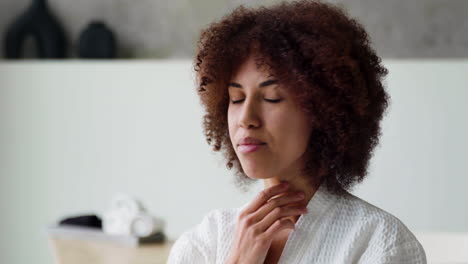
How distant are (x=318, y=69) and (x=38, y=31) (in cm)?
347

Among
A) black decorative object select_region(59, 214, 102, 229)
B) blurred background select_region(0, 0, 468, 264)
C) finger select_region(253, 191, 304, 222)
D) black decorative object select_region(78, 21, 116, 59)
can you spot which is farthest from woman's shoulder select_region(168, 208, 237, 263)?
black decorative object select_region(78, 21, 116, 59)

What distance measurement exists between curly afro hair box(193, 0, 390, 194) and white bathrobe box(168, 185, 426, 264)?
42 millimetres

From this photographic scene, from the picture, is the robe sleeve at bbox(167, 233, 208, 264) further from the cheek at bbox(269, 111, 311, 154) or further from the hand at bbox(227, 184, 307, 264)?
the cheek at bbox(269, 111, 311, 154)

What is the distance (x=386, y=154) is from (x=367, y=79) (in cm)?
240

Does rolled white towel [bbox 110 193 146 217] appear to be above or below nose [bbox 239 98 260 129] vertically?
below

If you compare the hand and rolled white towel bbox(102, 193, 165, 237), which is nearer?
the hand

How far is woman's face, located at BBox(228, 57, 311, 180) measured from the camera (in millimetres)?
1253

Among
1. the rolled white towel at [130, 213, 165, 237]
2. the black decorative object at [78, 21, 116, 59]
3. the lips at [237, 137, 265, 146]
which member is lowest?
the rolled white towel at [130, 213, 165, 237]

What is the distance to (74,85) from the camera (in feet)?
13.4

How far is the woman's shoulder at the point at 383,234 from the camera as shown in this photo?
1.24 meters

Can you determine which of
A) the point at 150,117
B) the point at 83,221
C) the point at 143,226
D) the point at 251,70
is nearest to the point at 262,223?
the point at 251,70

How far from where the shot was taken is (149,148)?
3.99 meters

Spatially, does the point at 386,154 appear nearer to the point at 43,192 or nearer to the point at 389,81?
the point at 389,81

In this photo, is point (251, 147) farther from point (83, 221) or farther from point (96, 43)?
point (96, 43)
